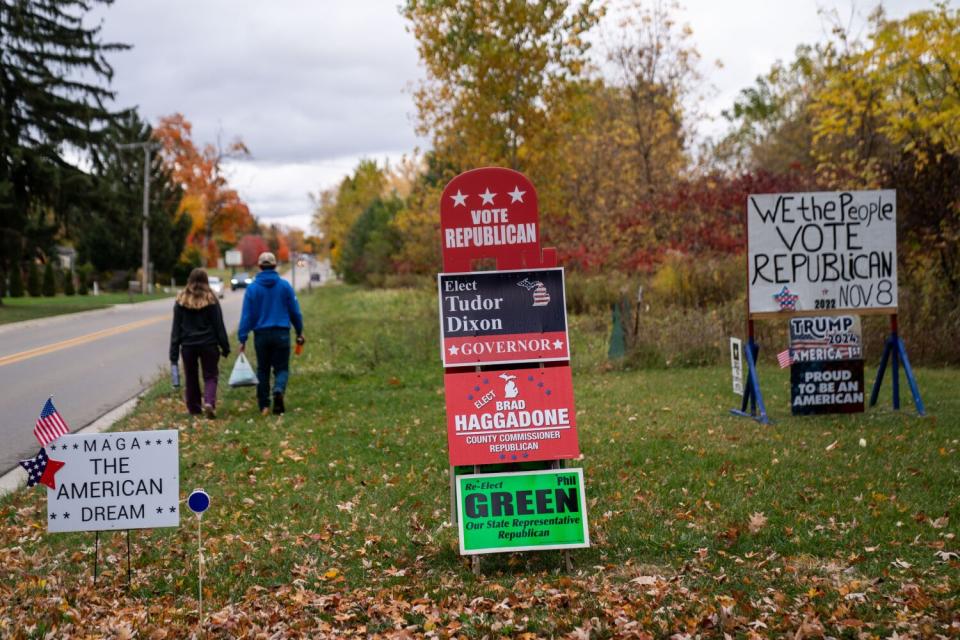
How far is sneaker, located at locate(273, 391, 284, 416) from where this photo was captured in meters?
12.1

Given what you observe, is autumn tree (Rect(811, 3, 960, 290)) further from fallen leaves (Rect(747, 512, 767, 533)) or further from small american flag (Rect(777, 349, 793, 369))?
fallen leaves (Rect(747, 512, 767, 533))

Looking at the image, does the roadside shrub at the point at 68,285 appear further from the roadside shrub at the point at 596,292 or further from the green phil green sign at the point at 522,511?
the green phil green sign at the point at 522,511

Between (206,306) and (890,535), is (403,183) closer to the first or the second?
(206,306)

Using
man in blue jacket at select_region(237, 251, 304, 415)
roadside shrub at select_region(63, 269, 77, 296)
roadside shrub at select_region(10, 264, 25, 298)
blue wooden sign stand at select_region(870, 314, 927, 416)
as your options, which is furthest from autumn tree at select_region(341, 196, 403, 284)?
blue wooden sign stand at select_region(870, 314, 927, 416)

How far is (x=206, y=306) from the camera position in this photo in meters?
11.9

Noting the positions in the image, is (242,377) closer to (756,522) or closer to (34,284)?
(756,522)

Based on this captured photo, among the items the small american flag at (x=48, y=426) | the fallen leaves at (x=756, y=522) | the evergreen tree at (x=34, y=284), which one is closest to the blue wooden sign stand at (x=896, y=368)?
the fallen leaves at (x=756, y=522)

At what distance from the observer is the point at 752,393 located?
11375 mm

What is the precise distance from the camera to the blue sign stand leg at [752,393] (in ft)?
34.4

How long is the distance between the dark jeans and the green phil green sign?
6.21 meters

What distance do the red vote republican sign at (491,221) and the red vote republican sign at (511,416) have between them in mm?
854

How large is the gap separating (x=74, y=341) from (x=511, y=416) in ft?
67.8

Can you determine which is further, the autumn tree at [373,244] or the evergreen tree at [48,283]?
the autumn tree at [373,244]

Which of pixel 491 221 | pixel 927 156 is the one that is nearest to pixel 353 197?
pixel 927 156
